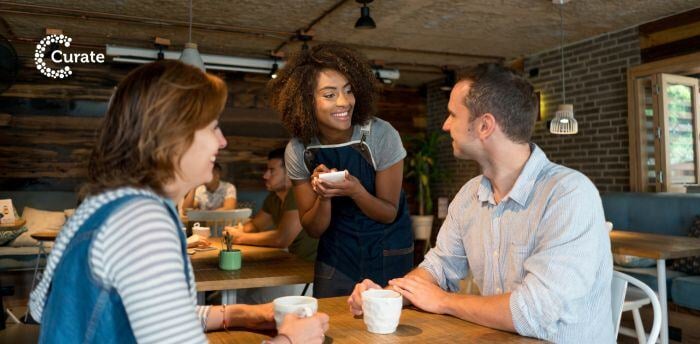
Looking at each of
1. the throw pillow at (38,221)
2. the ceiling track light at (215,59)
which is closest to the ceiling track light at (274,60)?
the ceiling track light at (215,59)

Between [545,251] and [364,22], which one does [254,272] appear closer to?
[545,251]

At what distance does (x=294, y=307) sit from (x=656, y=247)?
9.77 feet

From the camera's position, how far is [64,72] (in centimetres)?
711

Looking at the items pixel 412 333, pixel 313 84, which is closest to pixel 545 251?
pixel 412 333

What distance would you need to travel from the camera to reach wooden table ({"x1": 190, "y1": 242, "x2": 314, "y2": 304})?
2297 mm

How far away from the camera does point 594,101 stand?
638 cm

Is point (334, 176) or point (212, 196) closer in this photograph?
point (334, 176)

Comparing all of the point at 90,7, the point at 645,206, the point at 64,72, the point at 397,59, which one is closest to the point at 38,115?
the point at 64,72

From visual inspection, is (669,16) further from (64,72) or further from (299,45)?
(64,72)

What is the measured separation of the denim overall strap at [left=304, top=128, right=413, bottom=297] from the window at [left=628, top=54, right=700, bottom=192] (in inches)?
175

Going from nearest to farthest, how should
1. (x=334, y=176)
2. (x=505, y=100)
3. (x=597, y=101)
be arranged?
(x=505, y=100) → (x=334, y=176) → (x=597, y=101)

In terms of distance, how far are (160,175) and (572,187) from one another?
1.00m

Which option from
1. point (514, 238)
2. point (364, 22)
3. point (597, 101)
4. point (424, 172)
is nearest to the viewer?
point (514, 238)

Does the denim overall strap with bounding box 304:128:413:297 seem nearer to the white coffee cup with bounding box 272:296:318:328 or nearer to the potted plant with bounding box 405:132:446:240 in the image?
the white coffee cup with bounding box 272:296:318:328
